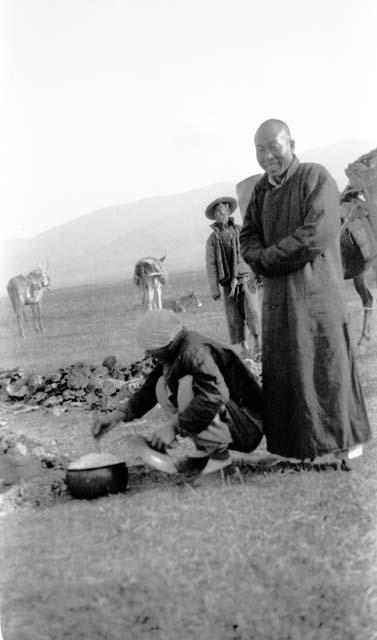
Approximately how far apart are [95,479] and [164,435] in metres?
0.41

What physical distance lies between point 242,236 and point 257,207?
6.8 inches

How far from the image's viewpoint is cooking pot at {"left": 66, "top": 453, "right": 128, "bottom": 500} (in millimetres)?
3572

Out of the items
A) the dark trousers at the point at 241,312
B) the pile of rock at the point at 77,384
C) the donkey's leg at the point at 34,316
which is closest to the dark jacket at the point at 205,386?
the pile of rock at the point at 77,384

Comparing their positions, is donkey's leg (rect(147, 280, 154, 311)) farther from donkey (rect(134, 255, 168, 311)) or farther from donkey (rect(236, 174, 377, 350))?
donkey (rect(236, 174, 377, 350))

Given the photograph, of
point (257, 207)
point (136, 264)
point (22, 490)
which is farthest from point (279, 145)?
Result: point (136, 264)

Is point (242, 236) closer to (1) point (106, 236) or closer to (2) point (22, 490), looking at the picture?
(2) point (22, 490)

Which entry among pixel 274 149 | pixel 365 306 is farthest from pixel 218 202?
pixel 274 149

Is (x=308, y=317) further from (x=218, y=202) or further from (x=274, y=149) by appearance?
(x=218, y=202)

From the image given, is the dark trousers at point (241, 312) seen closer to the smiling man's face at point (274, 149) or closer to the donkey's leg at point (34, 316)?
the donkey's leg at point (34, 316)

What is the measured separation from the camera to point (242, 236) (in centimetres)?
388

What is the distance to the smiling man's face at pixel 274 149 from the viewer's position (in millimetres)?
3492

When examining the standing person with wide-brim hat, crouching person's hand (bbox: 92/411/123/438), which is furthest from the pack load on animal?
crouching person's hand (bbox: 92/411/123/438)

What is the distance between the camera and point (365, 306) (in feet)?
20.7

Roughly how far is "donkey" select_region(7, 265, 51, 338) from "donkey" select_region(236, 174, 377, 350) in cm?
283
